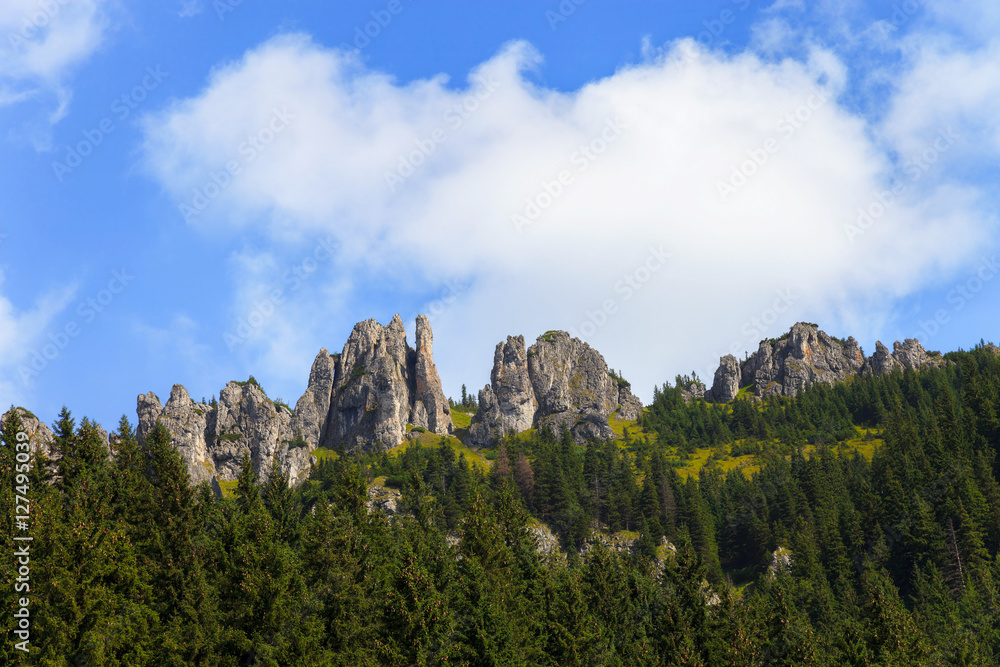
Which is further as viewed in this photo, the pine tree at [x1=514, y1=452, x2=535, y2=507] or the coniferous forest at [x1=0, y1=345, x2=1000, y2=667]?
the pine tree at [x1=514, y1=452, x2=535, y2=507]

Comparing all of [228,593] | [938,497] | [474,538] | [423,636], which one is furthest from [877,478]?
[228,593]

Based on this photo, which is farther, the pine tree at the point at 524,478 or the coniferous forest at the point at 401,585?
the pine tree at the point at 524,478

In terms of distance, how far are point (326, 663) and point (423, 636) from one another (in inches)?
255

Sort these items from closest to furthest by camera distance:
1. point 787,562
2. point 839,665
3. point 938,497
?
point 839,665 < point 938,497 < point 787,562

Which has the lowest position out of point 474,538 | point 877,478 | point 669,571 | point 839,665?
point 839,665

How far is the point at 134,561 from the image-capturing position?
46969 mm

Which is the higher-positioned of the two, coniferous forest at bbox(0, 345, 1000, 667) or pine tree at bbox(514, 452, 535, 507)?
pine tree at bbox(514, 452, 535, 507)

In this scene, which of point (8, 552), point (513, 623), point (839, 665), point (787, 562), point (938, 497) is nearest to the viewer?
point (8, 552)

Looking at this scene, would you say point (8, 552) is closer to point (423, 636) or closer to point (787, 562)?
point (423, 636)

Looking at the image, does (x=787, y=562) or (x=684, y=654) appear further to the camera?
(x=787, y=562)

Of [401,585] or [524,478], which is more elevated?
[524,478]

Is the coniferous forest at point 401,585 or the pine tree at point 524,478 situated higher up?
the pine tree at point 524,478

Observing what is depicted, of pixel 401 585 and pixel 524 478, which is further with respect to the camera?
pixel 524 478

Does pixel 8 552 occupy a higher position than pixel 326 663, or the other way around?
pixel 8 552
